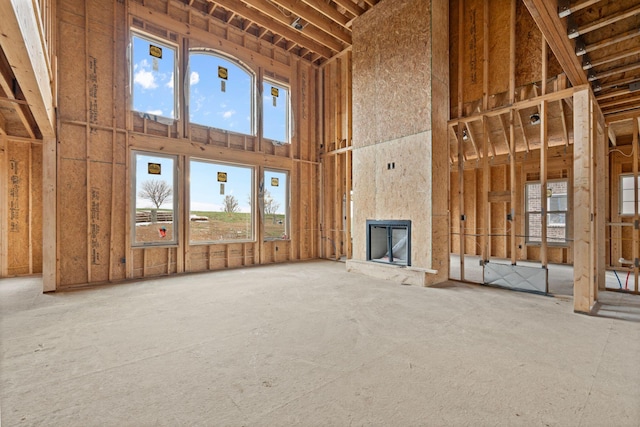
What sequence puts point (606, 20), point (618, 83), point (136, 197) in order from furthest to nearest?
1. point (136, 197)
2. point (618, 83)
3. point (606, 20)

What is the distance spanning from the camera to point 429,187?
520 centimetres

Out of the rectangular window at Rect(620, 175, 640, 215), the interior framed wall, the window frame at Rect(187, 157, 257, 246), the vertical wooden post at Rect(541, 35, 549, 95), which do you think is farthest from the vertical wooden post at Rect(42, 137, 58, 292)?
the rectangular window at Rect(620, 175, 640, 215)

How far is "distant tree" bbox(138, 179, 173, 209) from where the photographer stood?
5941 mm

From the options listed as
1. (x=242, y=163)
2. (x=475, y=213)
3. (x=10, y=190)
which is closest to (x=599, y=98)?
(x=475, y=213)

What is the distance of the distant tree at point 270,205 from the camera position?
25.4 ft

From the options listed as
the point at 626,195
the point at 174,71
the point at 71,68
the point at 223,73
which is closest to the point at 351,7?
the point at 223,73

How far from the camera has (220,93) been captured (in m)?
7.04

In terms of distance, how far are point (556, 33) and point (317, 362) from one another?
12.5 feet

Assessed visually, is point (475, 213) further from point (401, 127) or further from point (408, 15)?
point (408, 15)

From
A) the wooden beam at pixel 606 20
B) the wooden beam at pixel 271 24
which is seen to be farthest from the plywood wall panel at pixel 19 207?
the wooden beam at pixel 606 20

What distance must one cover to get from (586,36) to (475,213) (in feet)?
22.1

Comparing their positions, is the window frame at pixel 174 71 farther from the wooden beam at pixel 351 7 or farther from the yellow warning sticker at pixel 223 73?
the wooden beam at pixel 351 7

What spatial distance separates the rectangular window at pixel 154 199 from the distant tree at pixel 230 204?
1141 mm

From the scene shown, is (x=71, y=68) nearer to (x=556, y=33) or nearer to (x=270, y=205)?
(x=270, y=205)
